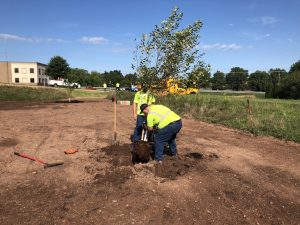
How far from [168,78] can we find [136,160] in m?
3.06

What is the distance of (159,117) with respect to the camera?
24.6 ft

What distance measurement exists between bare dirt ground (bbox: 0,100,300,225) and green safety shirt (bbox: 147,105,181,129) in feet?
3.43

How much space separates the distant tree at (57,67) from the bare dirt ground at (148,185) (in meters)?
78.9

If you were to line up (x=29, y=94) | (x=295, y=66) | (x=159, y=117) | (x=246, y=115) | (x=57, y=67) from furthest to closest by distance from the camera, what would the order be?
(x=295, y=66), (x=57, y=67), (x=29, y=94), (x=246, y=115), (x=159, y=117)

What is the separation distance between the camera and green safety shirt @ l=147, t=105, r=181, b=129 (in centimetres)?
745

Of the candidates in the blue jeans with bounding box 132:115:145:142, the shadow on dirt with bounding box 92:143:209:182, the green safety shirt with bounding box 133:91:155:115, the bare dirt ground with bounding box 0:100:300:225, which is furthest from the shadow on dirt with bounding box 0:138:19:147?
the green safety shirt with bounding box 133:91:155:115

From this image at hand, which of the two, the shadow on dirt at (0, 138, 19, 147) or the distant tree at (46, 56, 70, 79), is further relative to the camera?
the distant tree at (46, 56, 70, 79)

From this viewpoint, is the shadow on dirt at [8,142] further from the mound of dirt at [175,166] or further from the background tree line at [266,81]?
the background tree line at [266,81]

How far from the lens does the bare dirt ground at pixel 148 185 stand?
5.33 m

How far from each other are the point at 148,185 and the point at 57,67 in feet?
277

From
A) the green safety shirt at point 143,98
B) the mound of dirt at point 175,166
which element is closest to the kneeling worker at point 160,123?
the mound of dirt at point 175,166

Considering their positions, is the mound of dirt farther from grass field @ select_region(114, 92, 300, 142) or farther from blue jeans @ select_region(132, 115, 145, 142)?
grass field @ select_region(114, 92, 300, 142)

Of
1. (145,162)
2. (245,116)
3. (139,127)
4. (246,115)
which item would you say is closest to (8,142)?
(139,127)

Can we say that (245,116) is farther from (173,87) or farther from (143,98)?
(143,98)
